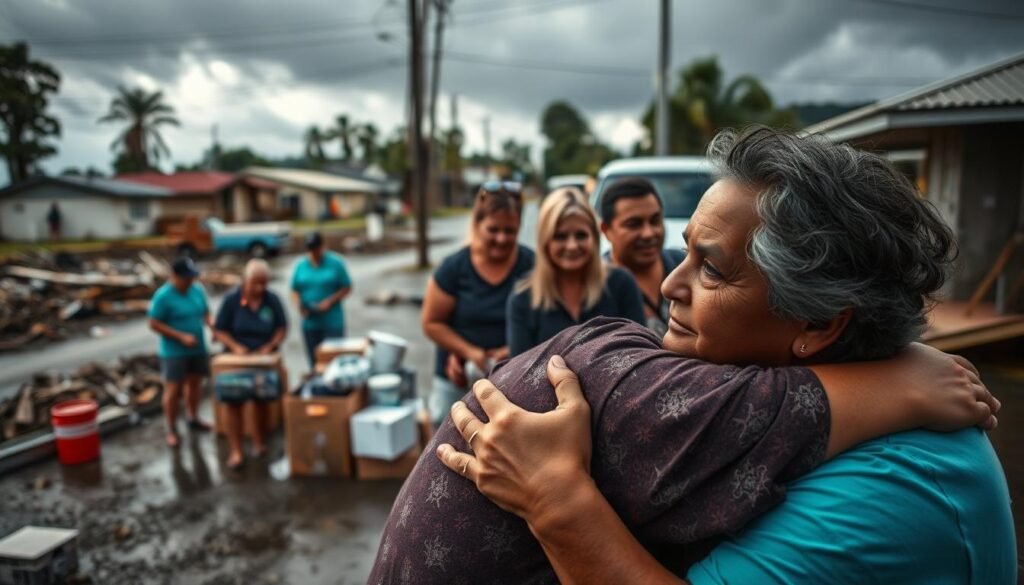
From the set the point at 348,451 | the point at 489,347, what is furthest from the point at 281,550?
the point at 489,347

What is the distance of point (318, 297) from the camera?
6293 mm

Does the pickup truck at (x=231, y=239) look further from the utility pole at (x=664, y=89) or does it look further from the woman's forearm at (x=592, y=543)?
the woman's forearm at (x=592, y=543)

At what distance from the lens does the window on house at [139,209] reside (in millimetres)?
27508

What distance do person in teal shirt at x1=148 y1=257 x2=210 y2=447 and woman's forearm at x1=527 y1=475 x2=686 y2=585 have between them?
18.5ft

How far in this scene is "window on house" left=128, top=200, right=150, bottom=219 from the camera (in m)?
27.5

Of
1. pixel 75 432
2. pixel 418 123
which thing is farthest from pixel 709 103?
pixel 75 432

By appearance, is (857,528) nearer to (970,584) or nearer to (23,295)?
(970,584)

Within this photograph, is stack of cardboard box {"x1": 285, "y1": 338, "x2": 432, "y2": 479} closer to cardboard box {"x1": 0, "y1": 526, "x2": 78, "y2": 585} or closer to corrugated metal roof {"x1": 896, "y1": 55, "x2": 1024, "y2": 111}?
cardboard box {"x1": 0, "y1": 526, "x2": 78, "y2": 585}

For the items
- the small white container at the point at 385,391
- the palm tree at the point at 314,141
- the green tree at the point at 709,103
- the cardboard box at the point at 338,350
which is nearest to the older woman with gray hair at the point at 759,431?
the small white container at the point at 385,391

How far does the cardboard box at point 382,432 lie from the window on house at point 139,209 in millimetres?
28128

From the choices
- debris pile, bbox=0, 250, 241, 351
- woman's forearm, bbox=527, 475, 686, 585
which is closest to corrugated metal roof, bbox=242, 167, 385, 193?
debris pile, bbox=0, 250, 241, 351

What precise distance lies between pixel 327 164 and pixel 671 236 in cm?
7250

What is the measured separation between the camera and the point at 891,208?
0.90 meters

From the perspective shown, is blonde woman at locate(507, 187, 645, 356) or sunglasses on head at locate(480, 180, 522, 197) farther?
sunglasses on head at locate(480, 180, 522, 197)
